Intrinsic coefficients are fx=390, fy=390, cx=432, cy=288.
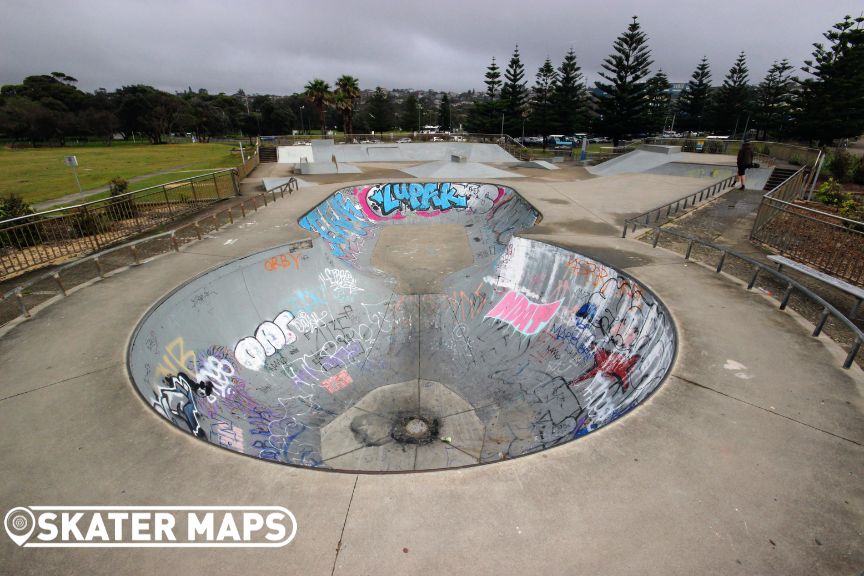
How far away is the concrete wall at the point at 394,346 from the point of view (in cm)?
848

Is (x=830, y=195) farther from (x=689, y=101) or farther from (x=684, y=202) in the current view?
(x=689, y=101)

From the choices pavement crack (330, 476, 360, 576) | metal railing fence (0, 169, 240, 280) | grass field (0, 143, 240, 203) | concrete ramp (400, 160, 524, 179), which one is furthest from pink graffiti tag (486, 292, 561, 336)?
grass field (0, 143, 240, 203)

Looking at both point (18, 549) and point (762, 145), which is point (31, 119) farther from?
point (762, 145)

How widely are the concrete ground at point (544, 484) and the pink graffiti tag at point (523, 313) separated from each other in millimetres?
4961

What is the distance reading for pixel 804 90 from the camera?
135 feet

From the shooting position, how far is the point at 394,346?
13.0m

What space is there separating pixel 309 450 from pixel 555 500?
6032mm

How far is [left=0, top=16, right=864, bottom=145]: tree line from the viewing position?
128ft

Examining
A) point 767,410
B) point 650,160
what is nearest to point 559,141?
point 650,160

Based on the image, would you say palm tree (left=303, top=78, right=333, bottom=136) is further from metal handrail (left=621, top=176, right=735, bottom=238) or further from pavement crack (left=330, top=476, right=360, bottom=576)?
pavement crack (left=330, top=476, right=360, bottom=576)

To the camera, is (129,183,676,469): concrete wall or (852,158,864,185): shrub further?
(852,158,864,185): shrub

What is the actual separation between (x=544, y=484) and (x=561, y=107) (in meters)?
70.9

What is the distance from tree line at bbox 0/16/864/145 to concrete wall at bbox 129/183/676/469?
46016 mm

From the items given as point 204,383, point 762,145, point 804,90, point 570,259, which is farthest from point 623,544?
point 804,90
